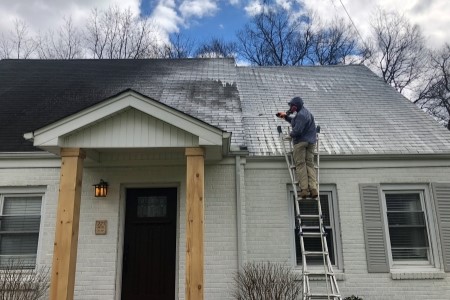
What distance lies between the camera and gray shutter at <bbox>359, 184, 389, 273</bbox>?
6.53 m

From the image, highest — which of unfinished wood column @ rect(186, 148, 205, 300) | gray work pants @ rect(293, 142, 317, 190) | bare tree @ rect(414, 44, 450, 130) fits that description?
bare tree @ rect(414, 44, 450, 130)

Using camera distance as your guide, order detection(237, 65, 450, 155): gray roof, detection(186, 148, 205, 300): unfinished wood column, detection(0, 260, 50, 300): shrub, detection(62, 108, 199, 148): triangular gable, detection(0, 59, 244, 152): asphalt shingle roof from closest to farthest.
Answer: detection(186, 148, 205, 300): unfinished wood column
detection(0, 260, 50, 300): shrub
detection(62, 108, 199, 148): triangular gable
detection(237, 65, 450, 155): gray roof
detection(0, 59, 244, 152): asphalt shingle roof

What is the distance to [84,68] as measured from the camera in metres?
10.1

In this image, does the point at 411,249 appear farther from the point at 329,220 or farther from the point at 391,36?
the point at 391,36

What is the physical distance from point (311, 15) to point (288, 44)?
8.81 feet

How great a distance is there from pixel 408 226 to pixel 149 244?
14.9 ft

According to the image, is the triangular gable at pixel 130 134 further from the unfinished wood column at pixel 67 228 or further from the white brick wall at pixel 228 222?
the white brick wall at pixel 228 222

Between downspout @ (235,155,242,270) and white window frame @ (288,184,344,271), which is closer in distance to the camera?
downspout @ (235,155,242,270)

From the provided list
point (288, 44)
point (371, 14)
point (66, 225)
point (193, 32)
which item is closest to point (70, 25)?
point (193, 32)

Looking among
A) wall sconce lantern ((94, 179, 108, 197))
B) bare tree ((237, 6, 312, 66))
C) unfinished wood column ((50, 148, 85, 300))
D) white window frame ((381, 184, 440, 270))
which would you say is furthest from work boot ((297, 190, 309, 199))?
bare tree ((237, 6, 312, 66))

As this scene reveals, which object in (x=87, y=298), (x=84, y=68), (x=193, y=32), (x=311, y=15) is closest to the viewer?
(x=87, y=298)

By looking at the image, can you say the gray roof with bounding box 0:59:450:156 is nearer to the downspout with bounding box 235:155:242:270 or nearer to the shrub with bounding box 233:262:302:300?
the downspout with bounding box 235:155:242:270

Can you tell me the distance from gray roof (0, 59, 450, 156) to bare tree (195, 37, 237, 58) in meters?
13.8

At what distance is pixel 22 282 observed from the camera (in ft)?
19.0
